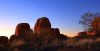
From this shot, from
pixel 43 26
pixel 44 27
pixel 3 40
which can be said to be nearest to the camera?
pixel 3 40

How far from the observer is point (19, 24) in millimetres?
75000

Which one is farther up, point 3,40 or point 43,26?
point 43,26

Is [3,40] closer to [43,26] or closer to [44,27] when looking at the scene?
[43,26]

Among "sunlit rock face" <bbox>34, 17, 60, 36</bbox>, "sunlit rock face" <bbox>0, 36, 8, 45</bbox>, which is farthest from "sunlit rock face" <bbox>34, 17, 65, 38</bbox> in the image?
"sunlit rock face" <bbox>0, 36, 8, 45</bbox>

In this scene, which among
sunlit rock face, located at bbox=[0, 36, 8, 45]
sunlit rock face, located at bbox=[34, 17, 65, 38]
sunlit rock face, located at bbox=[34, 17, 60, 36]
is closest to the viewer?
sunlit rock face, located at bbox=[0, 36, 8, 45]

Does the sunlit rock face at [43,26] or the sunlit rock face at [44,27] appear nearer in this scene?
the sunlit rock face at [44,27]

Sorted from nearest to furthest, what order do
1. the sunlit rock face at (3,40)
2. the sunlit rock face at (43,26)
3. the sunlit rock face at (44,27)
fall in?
the sunlit rock face at (3,40)
the sunlit rock face at (44,27)
the sunlit rock face at (43,26)

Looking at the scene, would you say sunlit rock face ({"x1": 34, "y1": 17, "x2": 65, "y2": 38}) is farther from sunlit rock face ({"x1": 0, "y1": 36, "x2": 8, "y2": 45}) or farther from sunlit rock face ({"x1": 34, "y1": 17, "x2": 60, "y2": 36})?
sunlit rock face ({"x1": 0, "y1": 36, "x2": 8, "y2": 45})

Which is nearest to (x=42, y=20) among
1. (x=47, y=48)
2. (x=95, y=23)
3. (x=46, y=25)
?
(x=46, y=25)

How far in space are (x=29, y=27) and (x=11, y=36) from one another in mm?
5191

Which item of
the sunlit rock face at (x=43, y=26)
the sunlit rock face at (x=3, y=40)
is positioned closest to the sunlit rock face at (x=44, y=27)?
the sunlit rock face at (x=43, y=26)

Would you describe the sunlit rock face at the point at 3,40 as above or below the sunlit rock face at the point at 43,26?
below

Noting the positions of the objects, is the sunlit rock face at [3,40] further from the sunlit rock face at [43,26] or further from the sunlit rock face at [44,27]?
the sunlit rock face at [43,26]

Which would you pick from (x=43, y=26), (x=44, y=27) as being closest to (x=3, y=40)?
(x=43, y=26)
